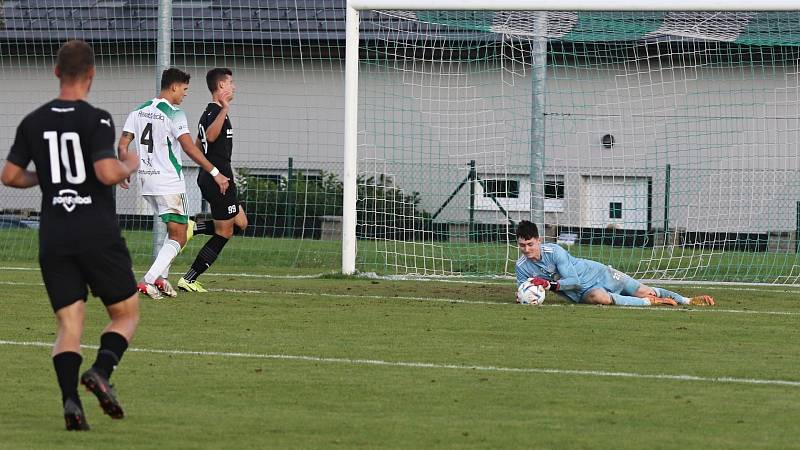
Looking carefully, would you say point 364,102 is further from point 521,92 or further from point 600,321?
point 600,321

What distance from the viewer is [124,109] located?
2820 centimetres

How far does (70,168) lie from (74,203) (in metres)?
0.17

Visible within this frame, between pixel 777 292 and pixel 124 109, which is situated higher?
pixel 124 109

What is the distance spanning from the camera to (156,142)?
13281mm

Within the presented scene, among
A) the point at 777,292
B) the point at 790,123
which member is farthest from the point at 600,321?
the point at 790,123

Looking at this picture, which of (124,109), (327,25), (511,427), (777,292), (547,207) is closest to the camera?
(511,427)

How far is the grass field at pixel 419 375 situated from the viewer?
680 cm

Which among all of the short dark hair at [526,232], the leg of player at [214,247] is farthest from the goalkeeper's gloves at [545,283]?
the leg of player at [214,247]

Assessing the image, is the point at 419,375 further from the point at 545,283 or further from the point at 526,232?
the point at 545,283

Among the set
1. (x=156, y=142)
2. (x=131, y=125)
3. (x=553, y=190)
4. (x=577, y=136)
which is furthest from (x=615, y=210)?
(x=131, y=125)

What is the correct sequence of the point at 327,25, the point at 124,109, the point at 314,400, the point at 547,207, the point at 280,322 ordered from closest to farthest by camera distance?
1. the point at 314,400
2. the point at 280,322
3. the point at 547,207
4. the point at 327,25
5. the point at 124,109

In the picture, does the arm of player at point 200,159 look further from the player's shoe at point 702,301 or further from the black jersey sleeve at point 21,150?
the black jersey sleeve at point 21,150

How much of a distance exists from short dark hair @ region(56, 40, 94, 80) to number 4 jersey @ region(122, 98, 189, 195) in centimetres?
634

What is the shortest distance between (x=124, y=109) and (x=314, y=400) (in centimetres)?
2128
